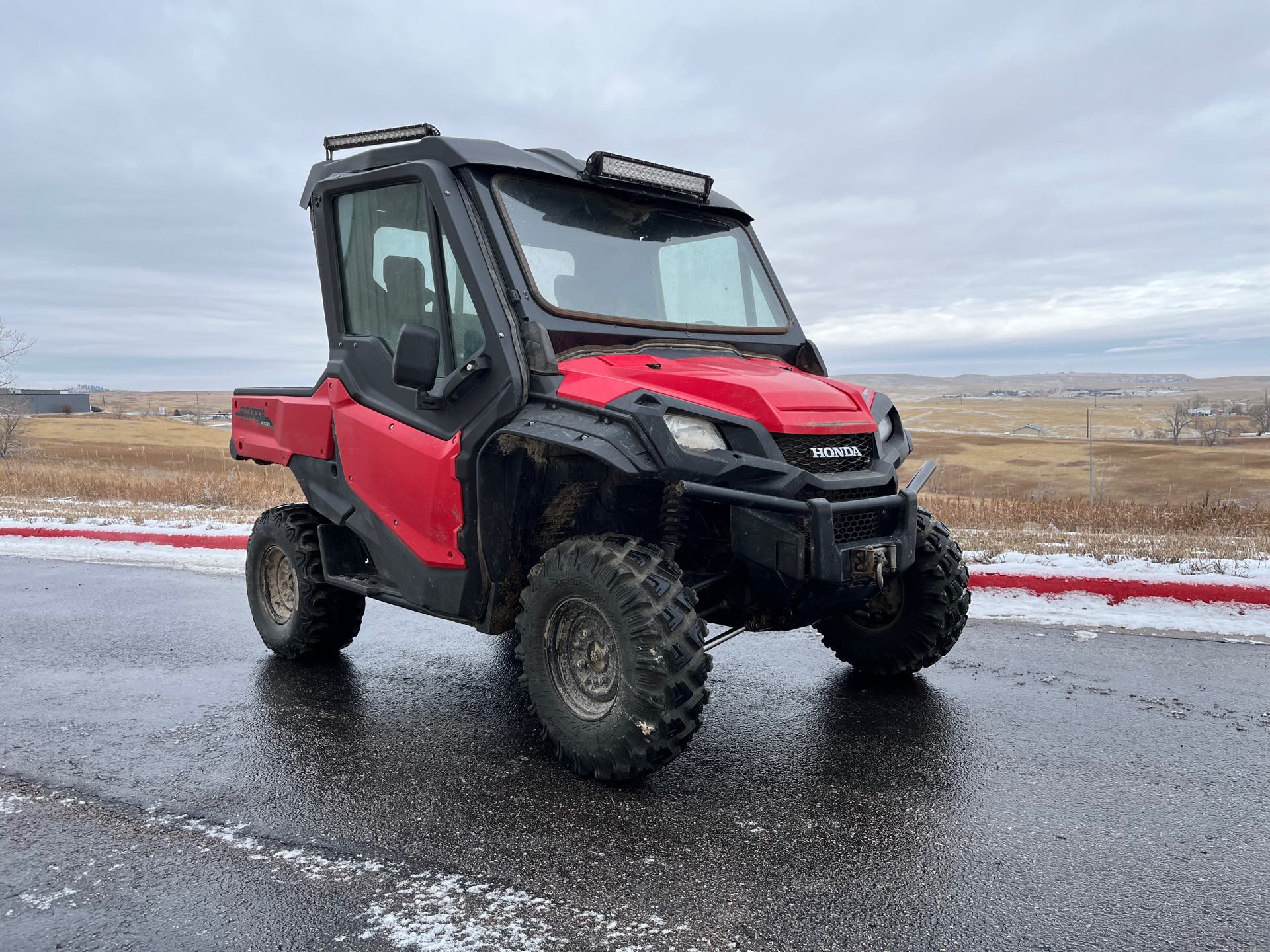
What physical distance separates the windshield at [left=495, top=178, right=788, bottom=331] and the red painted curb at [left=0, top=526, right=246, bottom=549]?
7.05 metres

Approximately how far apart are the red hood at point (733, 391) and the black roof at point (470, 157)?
0.98m

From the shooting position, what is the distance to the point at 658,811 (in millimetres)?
3676

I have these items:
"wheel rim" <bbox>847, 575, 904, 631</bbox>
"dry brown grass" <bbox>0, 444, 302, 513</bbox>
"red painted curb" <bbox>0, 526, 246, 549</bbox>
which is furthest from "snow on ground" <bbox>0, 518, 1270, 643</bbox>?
"dry brown grass" <bbox>0, 444, 302, 513</bbox>

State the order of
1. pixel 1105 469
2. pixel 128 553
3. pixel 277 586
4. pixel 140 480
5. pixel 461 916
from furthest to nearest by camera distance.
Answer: pixel 1105 469, pixel 140 480, pixel 128 553, pixel 277 586, pixel 461 916

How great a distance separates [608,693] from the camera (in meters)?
3.97

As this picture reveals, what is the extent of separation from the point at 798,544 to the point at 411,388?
1.94 m

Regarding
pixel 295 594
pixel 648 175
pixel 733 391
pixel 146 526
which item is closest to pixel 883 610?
pixel 733 391

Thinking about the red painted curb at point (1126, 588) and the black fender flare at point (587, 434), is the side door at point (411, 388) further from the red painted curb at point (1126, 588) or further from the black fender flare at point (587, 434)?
the red painted curb at point (1126, 588)

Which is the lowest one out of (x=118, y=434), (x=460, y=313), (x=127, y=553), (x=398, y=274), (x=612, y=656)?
(x=118, y=434)

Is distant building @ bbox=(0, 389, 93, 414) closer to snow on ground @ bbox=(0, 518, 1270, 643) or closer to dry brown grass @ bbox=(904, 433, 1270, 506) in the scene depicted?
dry brown grass @ bbox=(904, 433, 1270, 506)

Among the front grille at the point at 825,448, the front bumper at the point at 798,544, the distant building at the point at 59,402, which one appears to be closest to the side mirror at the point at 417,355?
the front bumper at the point at 798,544

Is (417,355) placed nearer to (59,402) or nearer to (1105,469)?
(1105,469)

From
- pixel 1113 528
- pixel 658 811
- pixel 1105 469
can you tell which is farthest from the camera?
pixel 1105 469

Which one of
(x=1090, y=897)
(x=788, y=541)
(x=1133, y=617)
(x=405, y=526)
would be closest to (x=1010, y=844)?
(x=1090, y=897)
